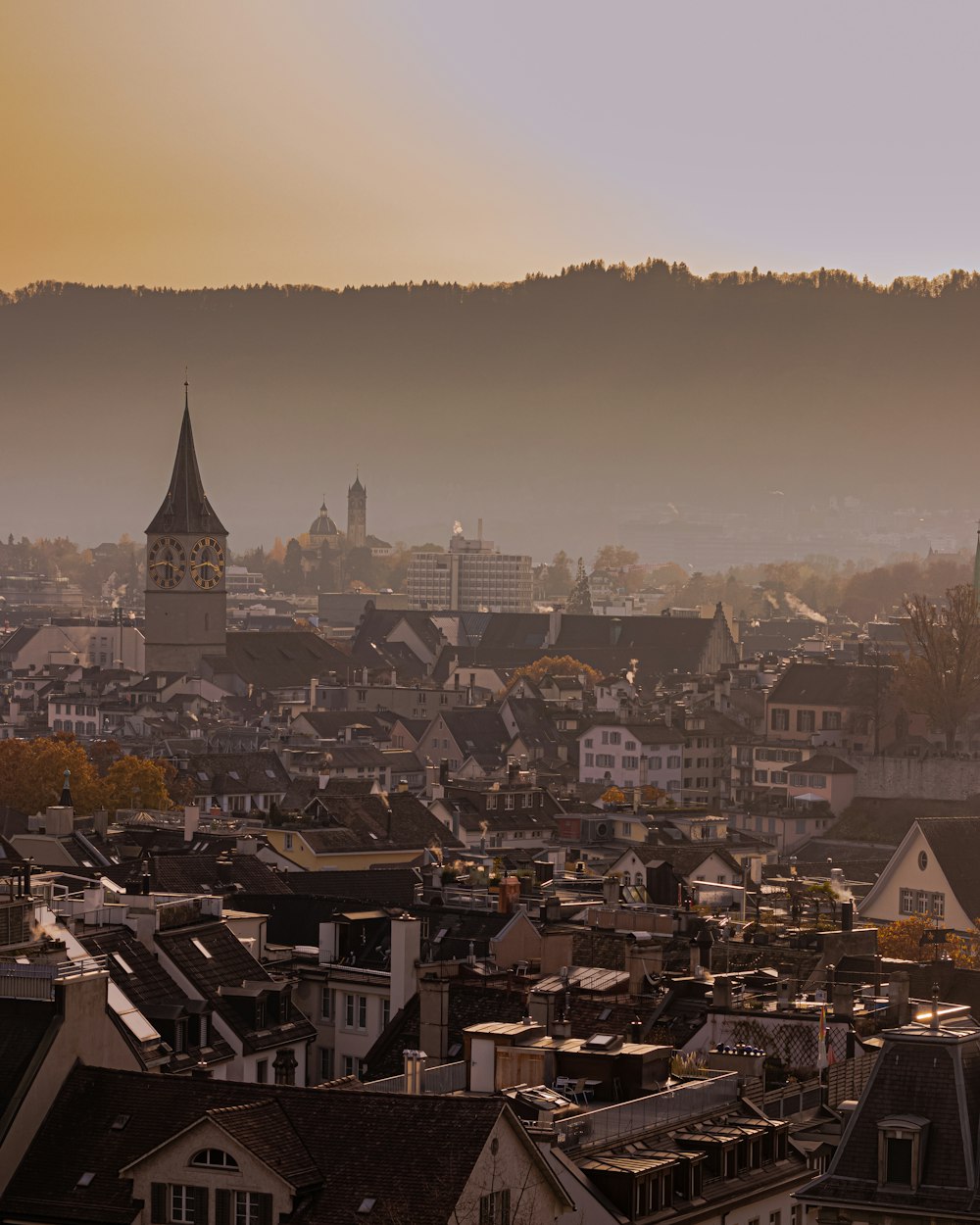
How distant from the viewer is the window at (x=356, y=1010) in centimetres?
3438

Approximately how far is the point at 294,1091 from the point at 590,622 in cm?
17373

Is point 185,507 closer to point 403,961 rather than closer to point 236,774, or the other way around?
point 236,774

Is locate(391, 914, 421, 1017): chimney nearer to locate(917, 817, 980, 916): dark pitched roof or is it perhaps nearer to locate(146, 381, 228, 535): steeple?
locate(917, 817, 980, 916): dark pitched roof

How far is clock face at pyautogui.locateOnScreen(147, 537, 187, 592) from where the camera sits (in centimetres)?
16500

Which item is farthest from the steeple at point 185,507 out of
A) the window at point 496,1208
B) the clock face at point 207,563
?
the window at point 496,1208

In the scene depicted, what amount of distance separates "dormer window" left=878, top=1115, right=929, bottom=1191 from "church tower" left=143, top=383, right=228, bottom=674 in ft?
445

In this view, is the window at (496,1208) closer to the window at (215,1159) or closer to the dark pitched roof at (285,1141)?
the dark pitched roof at (285,1141)

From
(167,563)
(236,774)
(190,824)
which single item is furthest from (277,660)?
(190,824)

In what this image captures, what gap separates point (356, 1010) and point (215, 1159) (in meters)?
13.7

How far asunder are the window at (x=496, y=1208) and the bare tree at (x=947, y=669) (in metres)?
89.3

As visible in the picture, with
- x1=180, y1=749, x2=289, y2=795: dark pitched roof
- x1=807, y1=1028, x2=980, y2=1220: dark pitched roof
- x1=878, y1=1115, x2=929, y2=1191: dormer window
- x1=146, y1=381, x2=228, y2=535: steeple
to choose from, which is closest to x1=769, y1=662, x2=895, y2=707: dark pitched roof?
x1=180, y1=749, x2=289, y2=795: dark pitched roof

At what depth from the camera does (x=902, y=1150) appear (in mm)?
21125

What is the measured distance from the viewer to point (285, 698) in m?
146

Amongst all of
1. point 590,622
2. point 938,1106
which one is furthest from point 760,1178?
point 590,622
